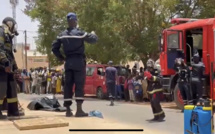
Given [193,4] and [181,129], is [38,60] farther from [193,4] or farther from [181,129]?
[181,129]

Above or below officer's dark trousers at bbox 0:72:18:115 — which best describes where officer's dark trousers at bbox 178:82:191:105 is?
below

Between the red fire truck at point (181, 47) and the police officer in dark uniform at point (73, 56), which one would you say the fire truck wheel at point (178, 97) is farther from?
the police officer in dark uniform at point (73, 56)

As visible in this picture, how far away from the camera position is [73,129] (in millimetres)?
5875

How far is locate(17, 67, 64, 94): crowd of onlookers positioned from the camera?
25.7 metres

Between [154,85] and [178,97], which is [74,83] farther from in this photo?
[178,97]

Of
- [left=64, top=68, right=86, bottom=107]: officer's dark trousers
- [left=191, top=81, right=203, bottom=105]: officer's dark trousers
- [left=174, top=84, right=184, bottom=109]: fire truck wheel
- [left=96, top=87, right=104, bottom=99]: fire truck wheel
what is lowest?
[left=96, top=87, right=104, bottom=99]: fire truck wheel

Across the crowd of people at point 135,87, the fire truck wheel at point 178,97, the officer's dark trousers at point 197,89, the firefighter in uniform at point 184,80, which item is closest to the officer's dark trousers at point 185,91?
the firefighter in uniform at point 184,80

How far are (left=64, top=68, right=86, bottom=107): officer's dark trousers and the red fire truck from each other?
20.5 feet

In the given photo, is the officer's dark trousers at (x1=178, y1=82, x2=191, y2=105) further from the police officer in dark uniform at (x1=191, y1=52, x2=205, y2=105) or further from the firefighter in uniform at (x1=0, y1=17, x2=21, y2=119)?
the firefighter in uniform at (x1=0, y1=17, x2=21, y2=119)

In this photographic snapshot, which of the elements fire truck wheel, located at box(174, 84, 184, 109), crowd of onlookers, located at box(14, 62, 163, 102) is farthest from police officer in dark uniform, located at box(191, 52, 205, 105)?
crowd of onlookers, located at box(14, 62, 163, 102)

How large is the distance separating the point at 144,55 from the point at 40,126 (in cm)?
1426

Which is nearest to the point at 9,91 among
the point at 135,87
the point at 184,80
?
Result: the point at 184,80

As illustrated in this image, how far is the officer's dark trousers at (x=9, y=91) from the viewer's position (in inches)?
276

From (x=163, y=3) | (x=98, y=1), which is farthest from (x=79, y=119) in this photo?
(x=98, y=1)
